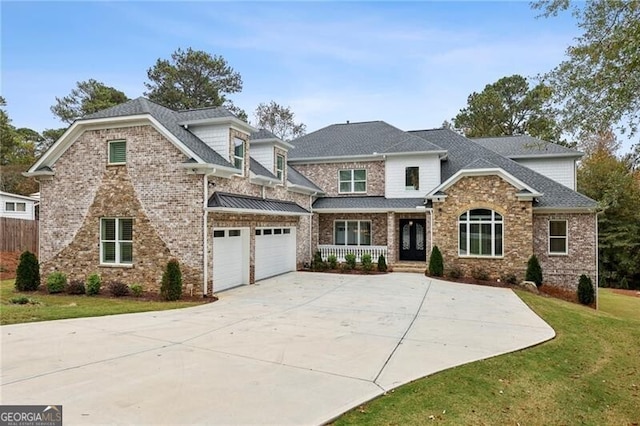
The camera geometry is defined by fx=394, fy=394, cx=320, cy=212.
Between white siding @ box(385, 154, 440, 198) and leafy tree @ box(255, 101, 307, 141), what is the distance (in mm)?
21578

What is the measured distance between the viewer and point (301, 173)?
23.7 meters

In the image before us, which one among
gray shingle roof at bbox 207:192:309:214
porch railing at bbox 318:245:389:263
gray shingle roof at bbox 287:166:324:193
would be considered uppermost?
gray shingle roof at bbox 287:166:324:193

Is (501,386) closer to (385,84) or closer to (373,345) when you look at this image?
(373,345)

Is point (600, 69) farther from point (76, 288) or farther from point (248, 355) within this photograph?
point (76, 288)

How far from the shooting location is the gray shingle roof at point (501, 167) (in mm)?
17656

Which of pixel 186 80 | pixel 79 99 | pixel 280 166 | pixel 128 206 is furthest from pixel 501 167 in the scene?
pixel 79 99

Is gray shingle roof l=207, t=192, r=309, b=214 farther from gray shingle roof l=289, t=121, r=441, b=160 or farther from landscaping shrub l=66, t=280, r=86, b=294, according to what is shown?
landscaping shrub l=66, t=280, r=86, b=294

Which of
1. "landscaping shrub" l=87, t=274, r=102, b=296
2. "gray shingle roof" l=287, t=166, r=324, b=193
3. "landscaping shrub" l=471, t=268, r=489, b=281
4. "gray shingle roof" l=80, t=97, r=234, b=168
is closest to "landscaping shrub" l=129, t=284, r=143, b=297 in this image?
"landscaping shrub" l=87, t=274, r=102, b=296

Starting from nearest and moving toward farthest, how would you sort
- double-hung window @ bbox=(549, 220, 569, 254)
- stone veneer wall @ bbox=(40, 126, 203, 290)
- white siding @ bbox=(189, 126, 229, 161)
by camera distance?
stone veneer wall @ bbox=(40, 126, 203, 290), white siding @ bbox=(189, 126, 229, 161), double-hung window @ bbox=(549, 220, 569, 254)

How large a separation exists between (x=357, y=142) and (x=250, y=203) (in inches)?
414

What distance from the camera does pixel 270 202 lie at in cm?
1719

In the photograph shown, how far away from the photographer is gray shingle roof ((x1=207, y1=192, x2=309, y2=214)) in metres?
13.1

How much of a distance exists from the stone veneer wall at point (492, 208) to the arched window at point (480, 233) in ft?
0.76

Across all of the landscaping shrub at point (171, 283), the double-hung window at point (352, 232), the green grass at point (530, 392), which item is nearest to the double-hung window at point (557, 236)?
the double-hung window at point (352, 232)
